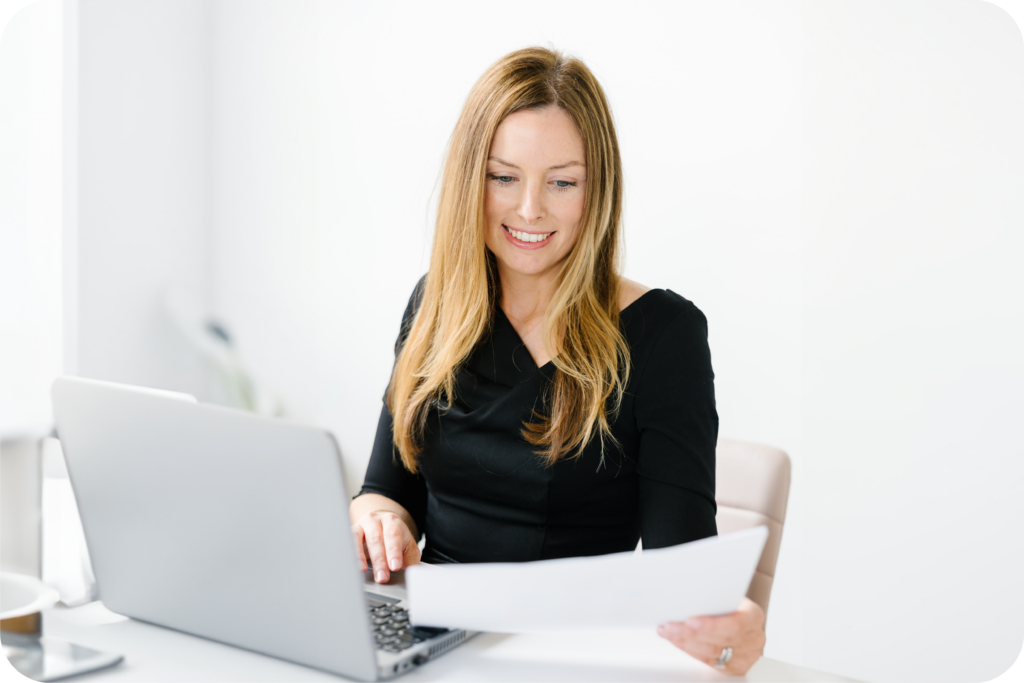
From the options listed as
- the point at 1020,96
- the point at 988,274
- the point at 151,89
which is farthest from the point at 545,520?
the point at 151,89

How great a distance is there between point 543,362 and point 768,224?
3.22ft

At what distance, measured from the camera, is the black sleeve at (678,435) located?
112cm

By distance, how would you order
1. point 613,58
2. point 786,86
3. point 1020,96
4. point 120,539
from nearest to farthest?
point 120,539 < point 1020,96 < point 786,86 < point 613,58

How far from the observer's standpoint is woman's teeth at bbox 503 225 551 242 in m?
1.31

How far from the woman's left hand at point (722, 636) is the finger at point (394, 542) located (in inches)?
15.1

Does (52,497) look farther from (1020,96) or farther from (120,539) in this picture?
(1020,96)

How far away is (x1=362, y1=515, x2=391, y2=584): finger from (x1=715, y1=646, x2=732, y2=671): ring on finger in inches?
16.3

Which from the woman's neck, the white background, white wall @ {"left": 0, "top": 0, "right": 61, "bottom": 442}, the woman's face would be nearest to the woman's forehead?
the woman's face

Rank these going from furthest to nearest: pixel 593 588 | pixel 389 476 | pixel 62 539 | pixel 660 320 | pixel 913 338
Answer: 1. pixel 913 338
2. pixel 389 476
3. pixel 660 320
4. pixel 62 539
5. pixel 593 588

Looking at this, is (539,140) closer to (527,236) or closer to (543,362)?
(527,236)

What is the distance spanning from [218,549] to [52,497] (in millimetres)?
314

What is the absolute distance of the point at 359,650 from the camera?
0.75m

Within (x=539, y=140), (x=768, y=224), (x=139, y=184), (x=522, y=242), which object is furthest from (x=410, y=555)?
(x=139, y=184)

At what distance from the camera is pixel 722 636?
0.80 metres
